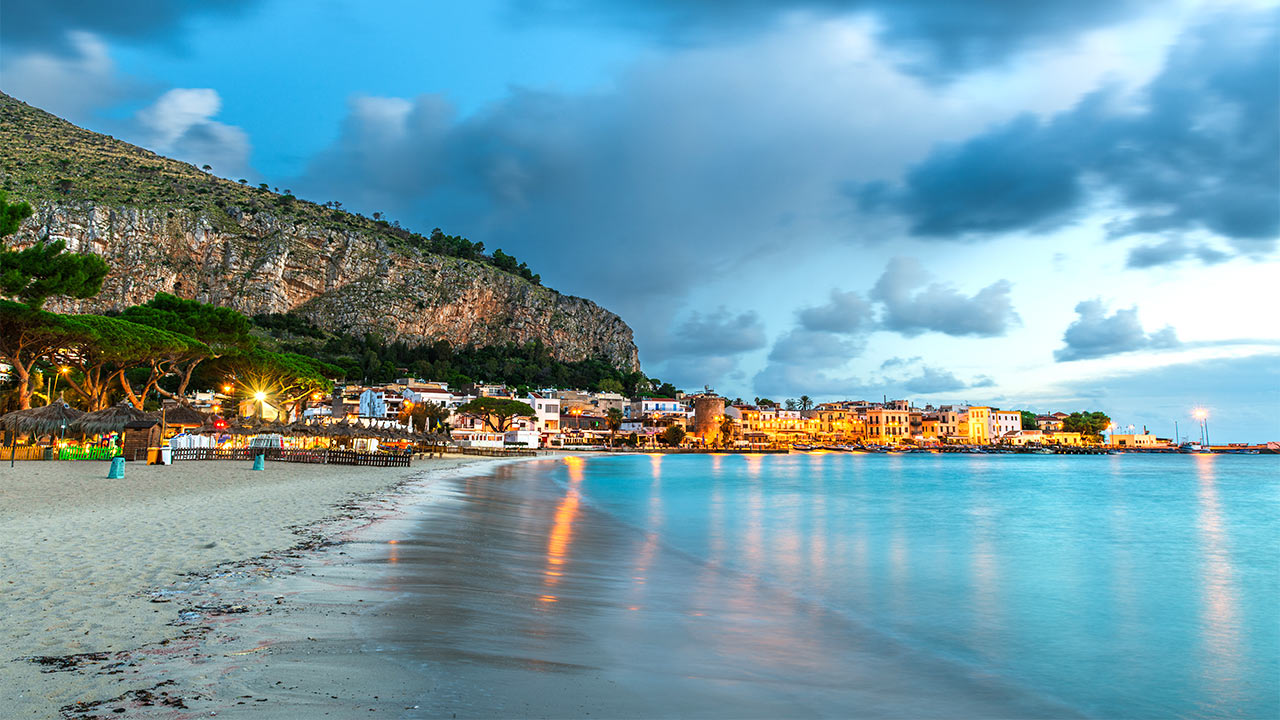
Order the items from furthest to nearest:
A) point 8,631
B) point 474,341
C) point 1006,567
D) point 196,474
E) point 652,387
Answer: point 652,387, point 474,341, point 196,474, point 1006,567, point 8,631

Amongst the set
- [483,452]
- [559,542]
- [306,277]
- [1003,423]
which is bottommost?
[483,452]

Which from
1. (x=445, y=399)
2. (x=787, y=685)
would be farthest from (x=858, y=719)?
(x=445, y=399)

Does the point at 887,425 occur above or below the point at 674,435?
above

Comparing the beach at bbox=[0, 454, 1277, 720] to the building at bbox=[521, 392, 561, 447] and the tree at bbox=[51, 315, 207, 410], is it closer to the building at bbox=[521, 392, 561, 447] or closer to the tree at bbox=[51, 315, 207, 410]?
the tree at bbox=[51, 315, 207, 410]

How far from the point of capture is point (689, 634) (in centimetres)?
844

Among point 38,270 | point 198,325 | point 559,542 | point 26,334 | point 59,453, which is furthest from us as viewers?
point 198,325

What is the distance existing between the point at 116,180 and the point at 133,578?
14769cm

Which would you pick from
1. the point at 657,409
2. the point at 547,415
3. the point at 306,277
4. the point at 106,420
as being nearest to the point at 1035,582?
the point at 106,420

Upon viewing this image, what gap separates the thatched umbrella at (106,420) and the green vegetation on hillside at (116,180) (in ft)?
297

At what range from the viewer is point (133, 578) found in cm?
791

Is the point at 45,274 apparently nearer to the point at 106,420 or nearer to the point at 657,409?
the point at 106,420

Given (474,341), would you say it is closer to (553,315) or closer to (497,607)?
(553,315)

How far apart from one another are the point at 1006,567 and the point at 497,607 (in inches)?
508

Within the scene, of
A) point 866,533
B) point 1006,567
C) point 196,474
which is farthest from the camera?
point 196,474
